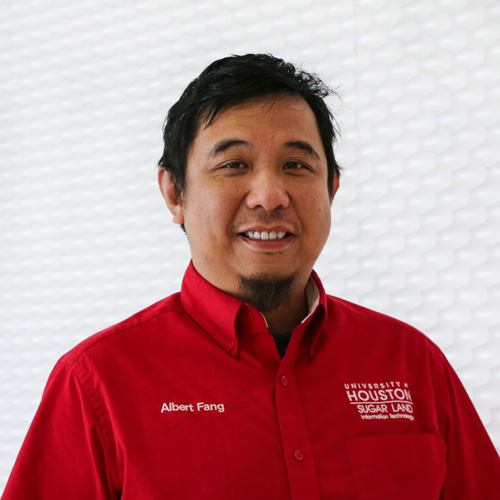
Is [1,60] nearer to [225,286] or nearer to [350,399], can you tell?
[225,286]

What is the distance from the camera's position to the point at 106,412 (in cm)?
129

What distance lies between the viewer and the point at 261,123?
4.63 feet

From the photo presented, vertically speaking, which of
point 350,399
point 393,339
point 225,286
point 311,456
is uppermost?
point 225,286

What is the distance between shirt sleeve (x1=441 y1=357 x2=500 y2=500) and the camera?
1.46 metres

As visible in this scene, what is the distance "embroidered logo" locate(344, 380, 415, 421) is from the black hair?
516 millimetres

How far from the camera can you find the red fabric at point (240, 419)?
1.26 meters

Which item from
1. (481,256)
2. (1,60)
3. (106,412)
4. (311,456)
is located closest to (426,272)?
(481,256)

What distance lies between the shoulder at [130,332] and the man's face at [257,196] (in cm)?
12

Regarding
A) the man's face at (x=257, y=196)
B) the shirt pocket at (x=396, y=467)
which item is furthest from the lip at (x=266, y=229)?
the shirt pocket at (x=396, y=467)

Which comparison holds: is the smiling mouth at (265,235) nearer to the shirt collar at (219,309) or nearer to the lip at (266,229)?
the lip at (266,229)

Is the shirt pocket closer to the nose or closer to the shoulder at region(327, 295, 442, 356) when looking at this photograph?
the shoulder at region(327, 295, 442, 356)

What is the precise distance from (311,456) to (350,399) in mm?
162

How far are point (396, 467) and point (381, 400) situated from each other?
14 cm

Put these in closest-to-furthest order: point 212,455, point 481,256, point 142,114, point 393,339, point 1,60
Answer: point 212,455, point 393,339, point 481,256, point 142,114, point 1,60
